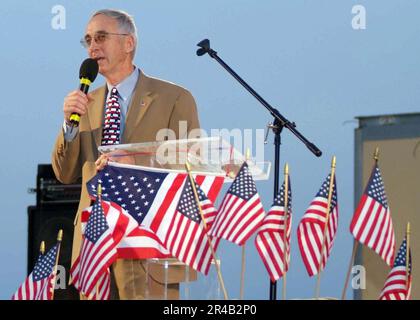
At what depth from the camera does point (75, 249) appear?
686cm

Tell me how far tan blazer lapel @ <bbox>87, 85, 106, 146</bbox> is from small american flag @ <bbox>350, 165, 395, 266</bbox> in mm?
1515

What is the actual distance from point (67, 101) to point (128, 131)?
59 cm

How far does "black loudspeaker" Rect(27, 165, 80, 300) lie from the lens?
884 cm

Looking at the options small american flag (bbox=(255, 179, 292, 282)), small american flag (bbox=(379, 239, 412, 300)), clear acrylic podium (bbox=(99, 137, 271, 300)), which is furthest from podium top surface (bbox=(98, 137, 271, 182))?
small american flag (bbox=(379, 239, 412, 300))

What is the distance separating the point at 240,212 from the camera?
20.3ft

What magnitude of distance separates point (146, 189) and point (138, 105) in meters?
0.63

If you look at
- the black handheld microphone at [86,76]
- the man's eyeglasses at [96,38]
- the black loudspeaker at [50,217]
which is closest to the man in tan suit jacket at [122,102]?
the man's eyeglasses at [96,38]

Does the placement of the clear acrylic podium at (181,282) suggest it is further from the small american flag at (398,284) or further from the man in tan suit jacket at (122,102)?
the small american flag at (398,284)

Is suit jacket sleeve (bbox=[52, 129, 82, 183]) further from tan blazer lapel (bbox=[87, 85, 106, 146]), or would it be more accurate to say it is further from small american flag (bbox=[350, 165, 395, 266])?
small american flag (bbox=[350, 165, 395, 266])

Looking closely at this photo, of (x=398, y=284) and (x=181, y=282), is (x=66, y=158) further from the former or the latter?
(x=398, y=284)
